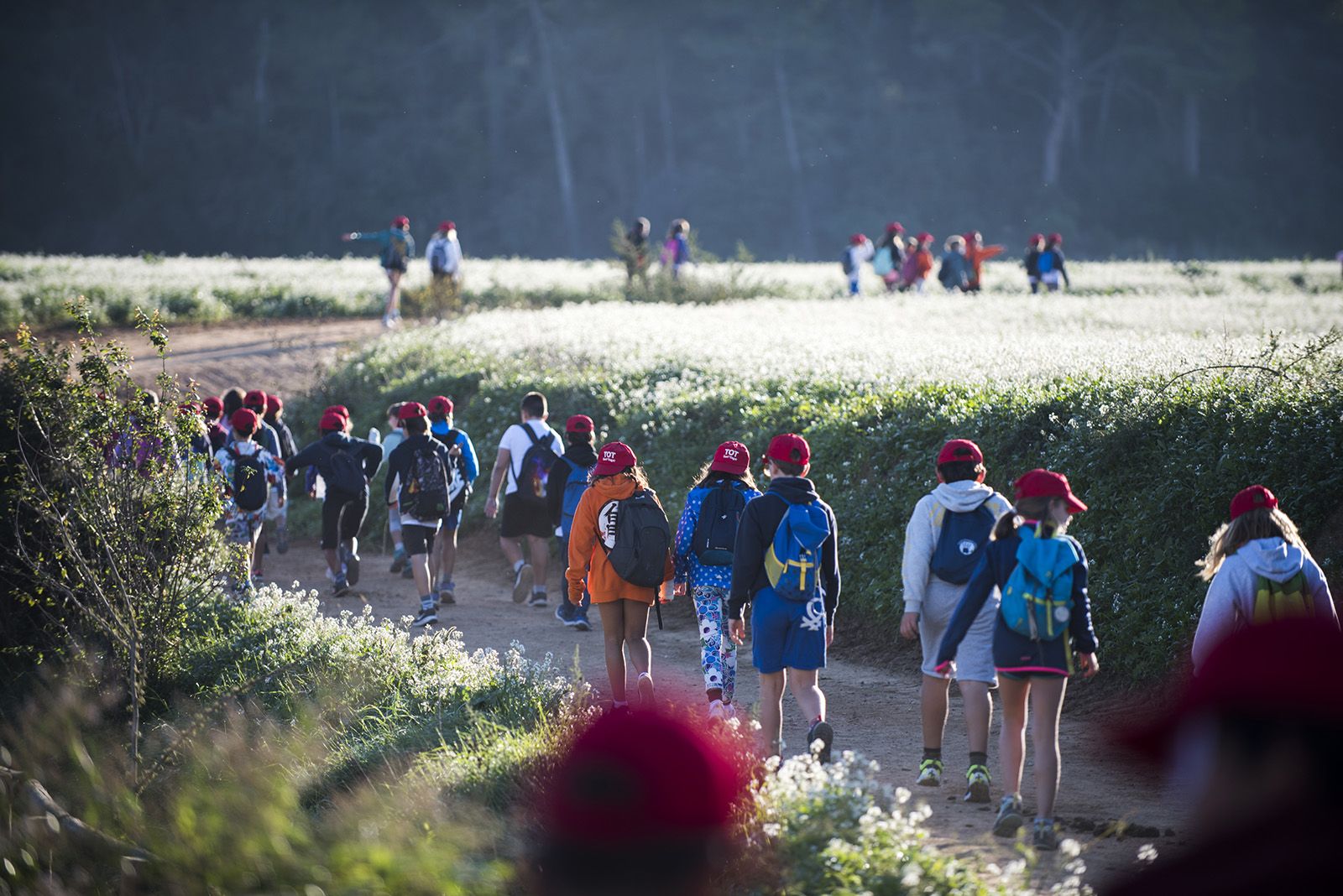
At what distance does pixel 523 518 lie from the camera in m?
11.9

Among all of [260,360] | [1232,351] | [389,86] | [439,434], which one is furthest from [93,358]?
[389,86]

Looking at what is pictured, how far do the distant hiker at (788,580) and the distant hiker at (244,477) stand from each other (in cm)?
610

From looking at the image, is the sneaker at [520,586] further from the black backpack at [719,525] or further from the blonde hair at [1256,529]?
the blonde hair at [1256,529]

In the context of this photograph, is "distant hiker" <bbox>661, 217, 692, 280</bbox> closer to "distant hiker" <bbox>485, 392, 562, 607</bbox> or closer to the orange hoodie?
"distant hiker" <bbox>485, 392, 562, 607</bbox>

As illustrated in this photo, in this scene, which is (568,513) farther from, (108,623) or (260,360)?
(260,360)

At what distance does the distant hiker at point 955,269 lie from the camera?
29.2 m

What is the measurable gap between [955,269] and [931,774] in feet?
76.7

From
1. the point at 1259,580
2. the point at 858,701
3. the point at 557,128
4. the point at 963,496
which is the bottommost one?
the point at 858,701

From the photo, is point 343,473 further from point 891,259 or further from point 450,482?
point 891,259

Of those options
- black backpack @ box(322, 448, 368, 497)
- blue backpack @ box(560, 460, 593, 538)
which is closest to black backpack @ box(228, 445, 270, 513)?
black backpack @ box(322, 448, 368, 497)

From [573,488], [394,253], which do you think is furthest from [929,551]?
[394,253]

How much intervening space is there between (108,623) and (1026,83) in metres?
68.8

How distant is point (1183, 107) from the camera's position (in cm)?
7162

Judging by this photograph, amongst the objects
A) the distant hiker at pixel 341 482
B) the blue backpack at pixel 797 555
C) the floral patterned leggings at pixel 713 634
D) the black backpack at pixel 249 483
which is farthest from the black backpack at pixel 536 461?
the blue backpack at pixel 797 555
